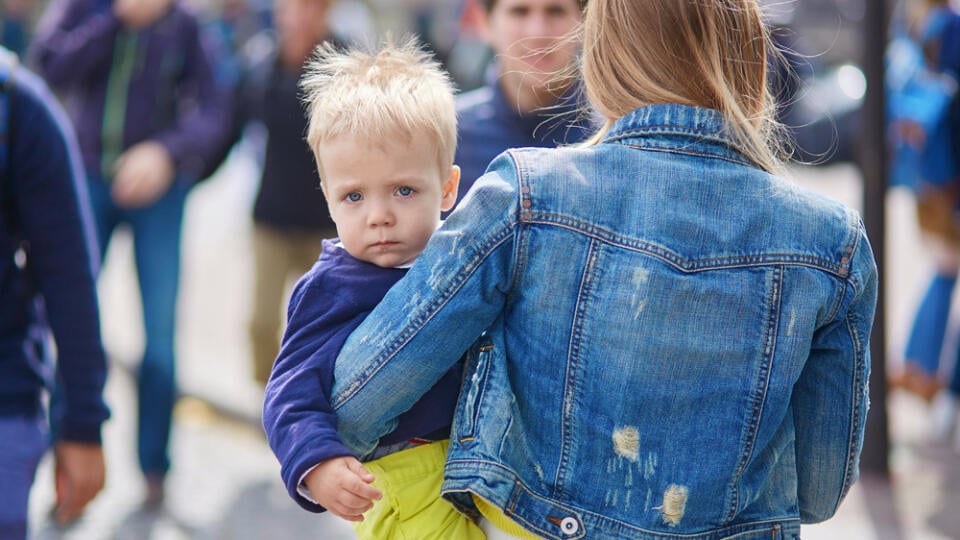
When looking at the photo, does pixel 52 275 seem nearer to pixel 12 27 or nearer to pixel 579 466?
pixel 579 466

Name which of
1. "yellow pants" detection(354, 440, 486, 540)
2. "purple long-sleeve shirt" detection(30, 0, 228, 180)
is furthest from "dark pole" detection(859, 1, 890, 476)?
"yellow pants" detection(354, 440, 486, 540)

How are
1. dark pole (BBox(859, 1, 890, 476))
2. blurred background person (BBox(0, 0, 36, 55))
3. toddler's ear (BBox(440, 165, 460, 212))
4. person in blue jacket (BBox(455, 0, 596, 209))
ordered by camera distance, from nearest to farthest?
toddler's ear (BBox(440, 165, 460, 212)), person in blue jacket (BBox(455, 0, 596, 209)), dark pole (BBox(859, 1, 890, 476)), blurred background person (BBox(0, 0, 36, 55))

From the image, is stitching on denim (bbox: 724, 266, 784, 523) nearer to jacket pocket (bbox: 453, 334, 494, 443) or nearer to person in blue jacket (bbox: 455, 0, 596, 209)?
jacket pocket (bbox: 453, 334, 494, 443)

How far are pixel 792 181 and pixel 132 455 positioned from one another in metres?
4.59

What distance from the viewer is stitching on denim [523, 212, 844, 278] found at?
1.94 meters

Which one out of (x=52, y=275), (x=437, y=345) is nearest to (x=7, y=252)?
(x=52, y=275)

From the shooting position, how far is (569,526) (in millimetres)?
2006

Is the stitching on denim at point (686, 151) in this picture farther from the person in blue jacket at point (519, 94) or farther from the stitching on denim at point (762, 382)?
the person in blue jacket at point (519, 94)

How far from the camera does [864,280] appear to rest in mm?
2023

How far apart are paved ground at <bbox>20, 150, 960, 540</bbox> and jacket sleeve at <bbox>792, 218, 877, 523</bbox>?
1.35 metres

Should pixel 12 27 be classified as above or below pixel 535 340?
below

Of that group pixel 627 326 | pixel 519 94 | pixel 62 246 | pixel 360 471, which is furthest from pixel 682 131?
pixel 519 94

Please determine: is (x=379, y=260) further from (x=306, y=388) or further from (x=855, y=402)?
(x=855, y=402)

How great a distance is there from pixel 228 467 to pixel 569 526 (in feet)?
14.0
